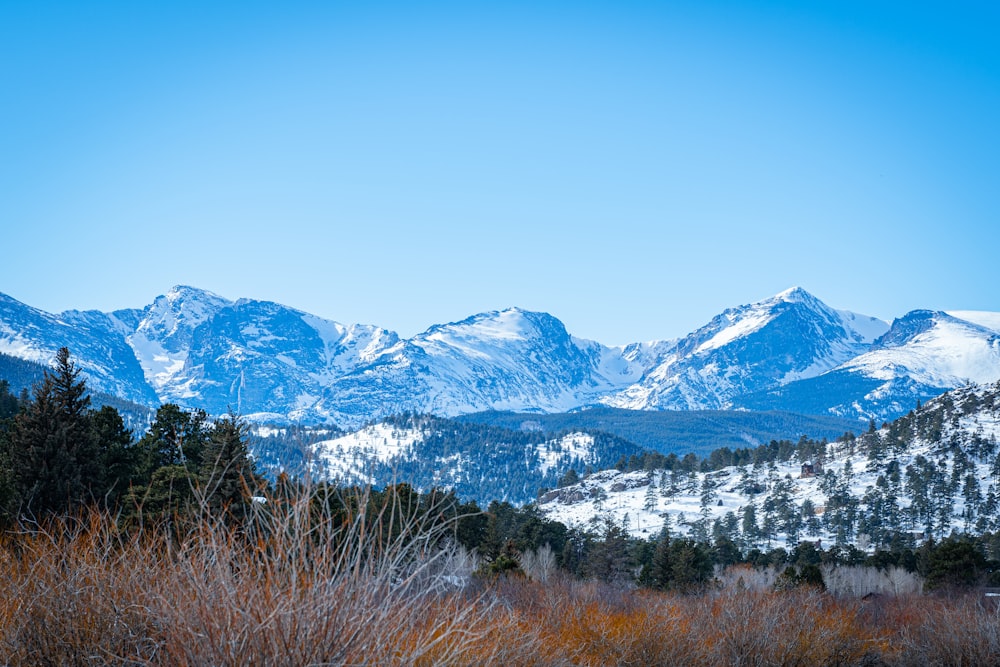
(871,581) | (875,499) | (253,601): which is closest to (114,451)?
(253,601)

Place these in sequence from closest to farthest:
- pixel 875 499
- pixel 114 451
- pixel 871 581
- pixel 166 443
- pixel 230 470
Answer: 1. pixel 230 470
2. pixel 114 451
3. pixel 166 443
4. pixel 871 581
5. pixel 875 499

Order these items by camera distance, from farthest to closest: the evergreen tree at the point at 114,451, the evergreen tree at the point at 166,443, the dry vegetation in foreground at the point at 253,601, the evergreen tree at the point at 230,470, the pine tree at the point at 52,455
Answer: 1. the evergreen tree at the point at 166,443
2. the evergreen tree at the point at 114,451
3. the pine tree at the point at 52,455
4. the evergreen tree at the point at 230,470
5. the dry vegetation in foreground at the point at 253,601

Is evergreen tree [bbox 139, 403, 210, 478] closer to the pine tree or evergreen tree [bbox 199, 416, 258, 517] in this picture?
the pine tree

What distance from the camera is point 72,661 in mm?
8484

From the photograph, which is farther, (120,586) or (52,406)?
(52,406)

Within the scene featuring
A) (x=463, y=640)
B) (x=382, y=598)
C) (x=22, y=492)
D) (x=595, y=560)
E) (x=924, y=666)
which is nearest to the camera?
(x=382, y=598)

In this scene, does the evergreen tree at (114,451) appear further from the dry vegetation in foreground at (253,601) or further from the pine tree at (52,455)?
the dry vegetation in foreground at (253,601)

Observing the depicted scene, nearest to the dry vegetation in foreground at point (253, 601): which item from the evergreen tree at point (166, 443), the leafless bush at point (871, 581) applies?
the evergreen tree at point (166, 443)

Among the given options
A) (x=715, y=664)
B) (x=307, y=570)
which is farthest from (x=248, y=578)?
(x=715, y=664)

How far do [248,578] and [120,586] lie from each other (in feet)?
10.7

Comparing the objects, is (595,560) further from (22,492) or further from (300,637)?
(300,637)

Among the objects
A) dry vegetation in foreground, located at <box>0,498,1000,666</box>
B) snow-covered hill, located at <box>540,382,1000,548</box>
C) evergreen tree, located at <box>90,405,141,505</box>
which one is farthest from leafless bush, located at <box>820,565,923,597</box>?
dry vegetation in foreground, located at <box>0,498,1000,666</box>

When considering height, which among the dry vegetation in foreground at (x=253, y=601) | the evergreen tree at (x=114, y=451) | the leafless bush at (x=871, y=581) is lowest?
the leafless bush at (x=871, y=581)

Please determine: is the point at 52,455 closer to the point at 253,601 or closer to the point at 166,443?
the point at 166,443
